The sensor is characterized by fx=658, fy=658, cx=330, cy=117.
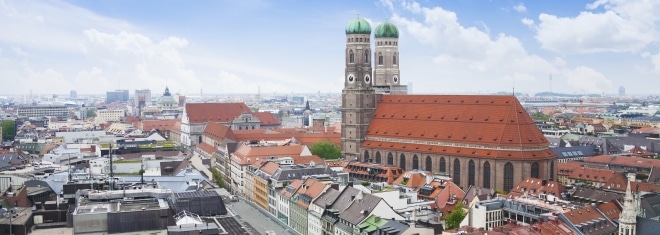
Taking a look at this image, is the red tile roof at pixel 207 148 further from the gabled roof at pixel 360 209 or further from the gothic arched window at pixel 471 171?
the gabled roof at pixel 360 209

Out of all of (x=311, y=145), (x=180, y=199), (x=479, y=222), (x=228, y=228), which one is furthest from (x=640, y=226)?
(x=311, y=145)

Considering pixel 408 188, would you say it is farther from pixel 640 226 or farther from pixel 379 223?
pixel 640 226

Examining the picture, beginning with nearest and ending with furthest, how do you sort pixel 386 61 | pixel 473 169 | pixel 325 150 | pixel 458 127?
pixel 473 169 < pixel 458 127 < pixel 325 150 < pixel 386 61

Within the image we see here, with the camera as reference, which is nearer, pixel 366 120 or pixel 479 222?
pixel 479 222

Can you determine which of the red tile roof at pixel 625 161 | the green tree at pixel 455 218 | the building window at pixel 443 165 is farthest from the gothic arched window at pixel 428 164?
the red tile roof at pixel 625 161

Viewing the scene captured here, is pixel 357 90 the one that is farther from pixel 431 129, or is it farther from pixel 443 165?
pixel 443 165

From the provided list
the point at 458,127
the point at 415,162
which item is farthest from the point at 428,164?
the point at 458,127

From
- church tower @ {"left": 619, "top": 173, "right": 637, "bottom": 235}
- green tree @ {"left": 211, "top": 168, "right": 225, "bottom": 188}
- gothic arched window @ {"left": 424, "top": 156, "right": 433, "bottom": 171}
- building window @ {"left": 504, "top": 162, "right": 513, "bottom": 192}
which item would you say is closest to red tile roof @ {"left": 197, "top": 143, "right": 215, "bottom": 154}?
green tree @ {"left": 211, "top": 168, "right": 225, "bottom": 188}
